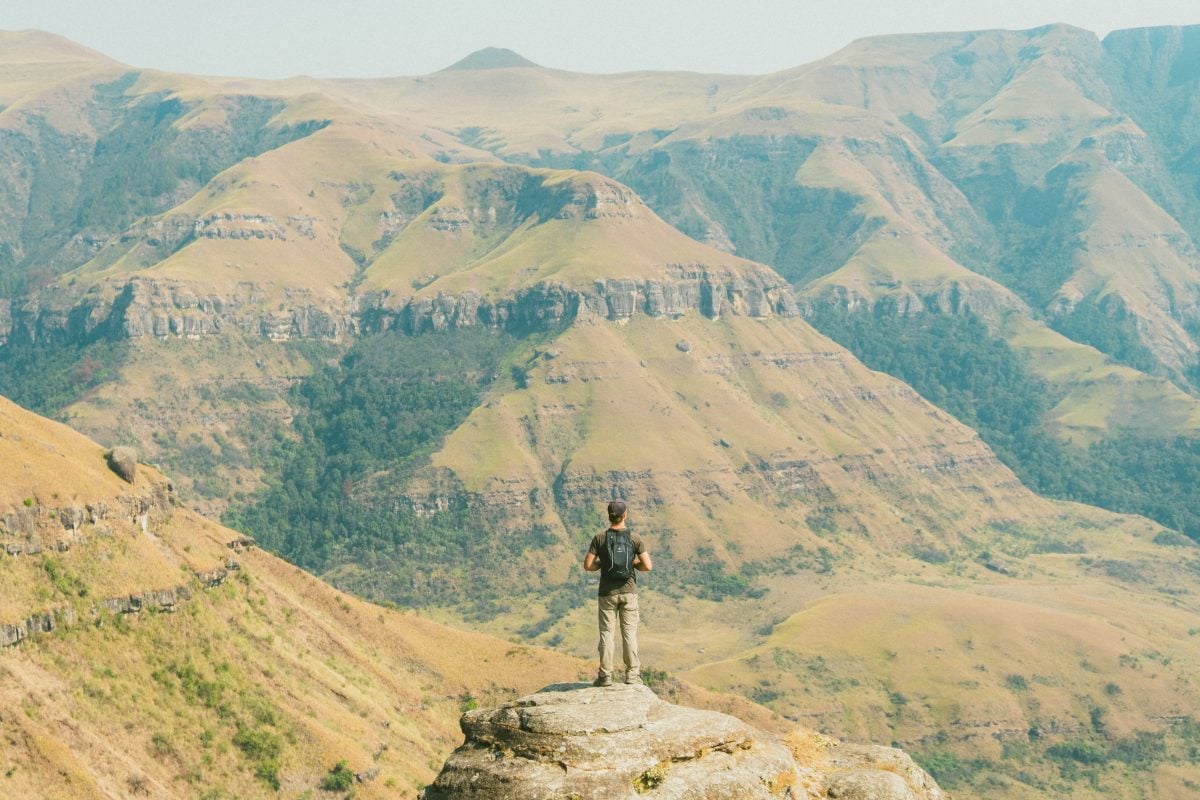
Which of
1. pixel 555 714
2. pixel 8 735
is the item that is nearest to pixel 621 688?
pixel 555 714

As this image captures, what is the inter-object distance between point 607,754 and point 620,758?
1.47 feet

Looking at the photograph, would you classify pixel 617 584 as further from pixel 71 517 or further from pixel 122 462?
pixel 122 462

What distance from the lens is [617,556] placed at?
178ft

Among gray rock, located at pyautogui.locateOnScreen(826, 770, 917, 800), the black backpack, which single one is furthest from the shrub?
gray rock, located at pyautogui.locateOnScreen(826, 770, 917, 800)

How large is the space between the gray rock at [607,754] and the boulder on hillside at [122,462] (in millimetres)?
106472

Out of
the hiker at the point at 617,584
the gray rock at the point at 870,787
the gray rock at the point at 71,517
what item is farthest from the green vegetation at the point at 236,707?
the gray rock at the point at 870,787

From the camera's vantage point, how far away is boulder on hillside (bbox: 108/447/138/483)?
151 metres

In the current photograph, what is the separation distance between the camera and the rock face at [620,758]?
49875mm

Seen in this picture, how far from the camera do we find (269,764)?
441 feet

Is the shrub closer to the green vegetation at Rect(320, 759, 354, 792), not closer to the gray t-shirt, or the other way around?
the green vegetation at Rect(320, 759, 354, 792)

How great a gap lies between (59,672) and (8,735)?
11690mm

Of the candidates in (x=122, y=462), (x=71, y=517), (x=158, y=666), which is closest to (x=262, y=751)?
(x=158, y=666)

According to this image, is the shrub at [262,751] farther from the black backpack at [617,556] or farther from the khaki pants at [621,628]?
the black backpack at [617,556]

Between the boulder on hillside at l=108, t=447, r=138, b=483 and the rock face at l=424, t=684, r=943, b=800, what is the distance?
106653 millimetres
